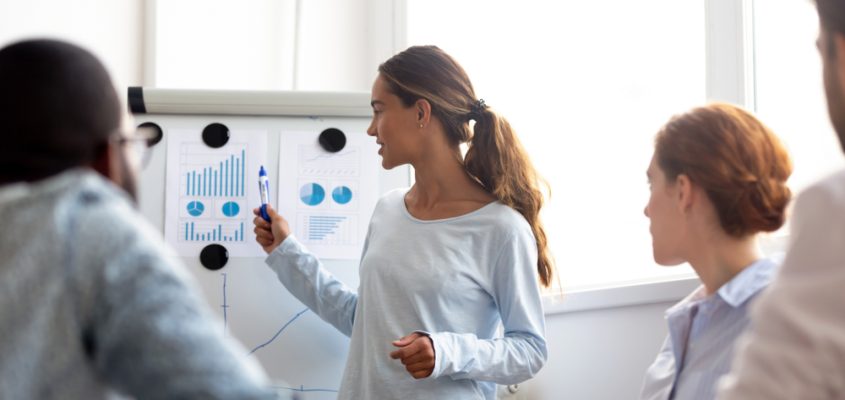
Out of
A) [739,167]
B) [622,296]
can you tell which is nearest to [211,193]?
[622,296]

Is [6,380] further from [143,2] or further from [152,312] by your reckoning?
[143,2]

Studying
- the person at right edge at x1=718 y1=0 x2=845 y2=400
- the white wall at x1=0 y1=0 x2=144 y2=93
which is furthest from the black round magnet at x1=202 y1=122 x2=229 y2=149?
the person at right edge at x1=718 y1=0 x2=845 y2=400

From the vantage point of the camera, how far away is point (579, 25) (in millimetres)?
2793

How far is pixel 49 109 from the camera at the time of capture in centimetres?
85

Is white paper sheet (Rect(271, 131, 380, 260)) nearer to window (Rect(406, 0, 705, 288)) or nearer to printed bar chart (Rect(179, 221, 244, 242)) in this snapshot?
printed bar chart (Rect(179, 221, 244, 242))

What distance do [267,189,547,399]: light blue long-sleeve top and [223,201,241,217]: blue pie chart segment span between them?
15.0 inches

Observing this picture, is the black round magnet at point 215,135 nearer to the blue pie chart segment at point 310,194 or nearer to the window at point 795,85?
the blue pie chart segment at point 310,194

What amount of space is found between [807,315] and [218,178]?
5.34 feet

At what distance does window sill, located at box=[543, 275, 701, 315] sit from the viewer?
2.15 m

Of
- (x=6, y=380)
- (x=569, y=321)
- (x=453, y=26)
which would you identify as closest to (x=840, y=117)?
(x=6, y=380)

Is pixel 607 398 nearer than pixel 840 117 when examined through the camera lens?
No

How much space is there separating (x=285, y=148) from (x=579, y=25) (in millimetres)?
1035

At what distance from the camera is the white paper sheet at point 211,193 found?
2.22m

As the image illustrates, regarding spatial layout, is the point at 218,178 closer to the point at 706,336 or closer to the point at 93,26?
the point at 93,26
